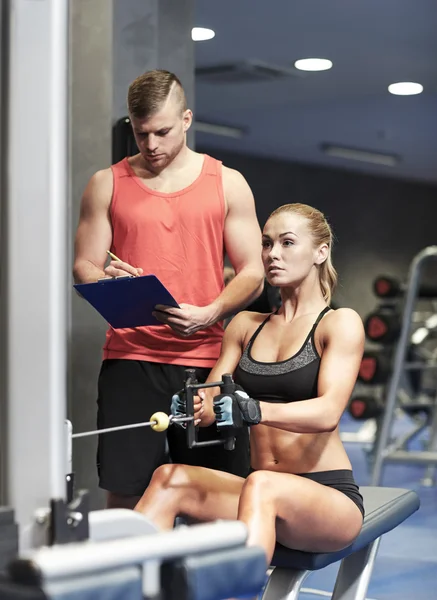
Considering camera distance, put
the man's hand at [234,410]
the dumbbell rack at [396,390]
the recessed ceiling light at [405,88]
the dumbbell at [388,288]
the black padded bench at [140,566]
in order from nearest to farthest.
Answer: the black padded bench at [140,566] → the man's hand at [234,410] → the dumbbell rack at [396,390] → the dumbbell at [388,288] → the recessed ceiling light at [405,88]

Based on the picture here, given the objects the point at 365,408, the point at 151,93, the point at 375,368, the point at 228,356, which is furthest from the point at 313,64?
the point at 228,356

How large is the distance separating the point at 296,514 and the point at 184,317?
57 cm

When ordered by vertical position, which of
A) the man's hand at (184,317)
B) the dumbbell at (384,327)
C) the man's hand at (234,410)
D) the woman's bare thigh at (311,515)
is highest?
the man's hand at (184,317)

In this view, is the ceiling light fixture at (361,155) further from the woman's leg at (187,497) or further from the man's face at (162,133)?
the woman's leg at (187,497)

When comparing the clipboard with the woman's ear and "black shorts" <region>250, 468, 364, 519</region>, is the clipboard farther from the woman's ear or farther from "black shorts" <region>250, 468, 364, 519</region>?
"black shorts" <region>250, 468, 364, 519</region>

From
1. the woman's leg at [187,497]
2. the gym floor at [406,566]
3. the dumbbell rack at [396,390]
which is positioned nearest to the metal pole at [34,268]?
the woman's leg at [187,497]

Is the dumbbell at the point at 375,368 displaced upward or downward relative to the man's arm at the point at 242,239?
downward

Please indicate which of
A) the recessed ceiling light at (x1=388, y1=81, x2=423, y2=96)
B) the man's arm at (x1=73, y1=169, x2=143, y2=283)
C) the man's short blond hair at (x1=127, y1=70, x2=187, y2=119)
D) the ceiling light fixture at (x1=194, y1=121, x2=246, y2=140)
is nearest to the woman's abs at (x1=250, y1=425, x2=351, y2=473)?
the man's arm at (x1=73, y1=169, x2=143, y2=283)

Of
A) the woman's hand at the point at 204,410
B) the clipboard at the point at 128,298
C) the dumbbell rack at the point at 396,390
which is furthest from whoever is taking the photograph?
the dumbbell rack at the point at 396,390

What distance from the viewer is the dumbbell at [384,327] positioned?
562cm

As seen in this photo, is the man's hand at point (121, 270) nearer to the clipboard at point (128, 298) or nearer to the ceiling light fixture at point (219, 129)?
the clipboard at point (128, 298)

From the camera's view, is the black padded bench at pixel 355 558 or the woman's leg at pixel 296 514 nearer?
the woman's leg at pixel 296 514

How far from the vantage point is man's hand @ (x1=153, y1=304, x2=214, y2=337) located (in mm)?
2344

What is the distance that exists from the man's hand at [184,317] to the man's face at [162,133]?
1.33ft
